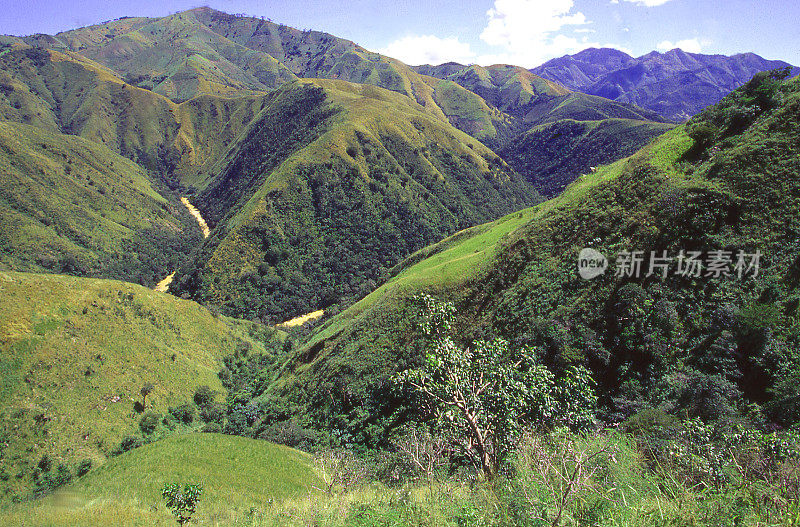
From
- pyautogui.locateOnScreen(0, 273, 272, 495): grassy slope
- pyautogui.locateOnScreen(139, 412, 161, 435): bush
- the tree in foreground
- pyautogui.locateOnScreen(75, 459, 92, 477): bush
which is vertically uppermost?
the tree in foreground

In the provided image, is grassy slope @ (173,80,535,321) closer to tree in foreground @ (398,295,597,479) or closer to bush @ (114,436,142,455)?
bush @ (114,436,142,455)

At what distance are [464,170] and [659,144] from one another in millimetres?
126491

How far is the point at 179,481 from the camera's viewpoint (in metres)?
24.5

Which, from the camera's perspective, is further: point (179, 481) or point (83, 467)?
point (83, 467)

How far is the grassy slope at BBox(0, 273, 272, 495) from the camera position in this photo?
123 ft

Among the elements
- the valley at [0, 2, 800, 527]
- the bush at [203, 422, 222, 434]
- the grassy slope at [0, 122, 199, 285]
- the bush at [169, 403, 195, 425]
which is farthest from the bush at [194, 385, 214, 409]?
the grassy slope at [0, 122, 199, 285]

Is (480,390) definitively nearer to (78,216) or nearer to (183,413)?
(183,413)

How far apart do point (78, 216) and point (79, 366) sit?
99.7 meters

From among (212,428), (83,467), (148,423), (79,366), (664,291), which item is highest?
(664,291)

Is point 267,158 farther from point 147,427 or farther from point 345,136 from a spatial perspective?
point 147,427

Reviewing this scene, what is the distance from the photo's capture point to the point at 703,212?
87.2 feet

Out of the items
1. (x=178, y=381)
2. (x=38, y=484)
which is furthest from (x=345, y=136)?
(x=38, y=484)

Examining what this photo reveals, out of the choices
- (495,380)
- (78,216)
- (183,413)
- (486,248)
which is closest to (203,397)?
(183,413)

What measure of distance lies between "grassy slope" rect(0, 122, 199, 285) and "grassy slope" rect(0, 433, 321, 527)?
9751 cm
